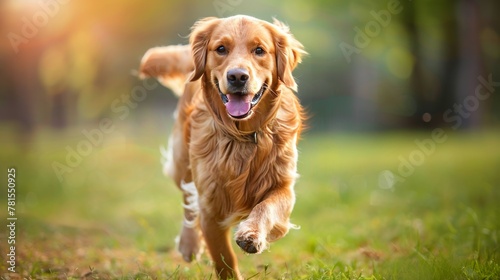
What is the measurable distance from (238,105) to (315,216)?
422 cm

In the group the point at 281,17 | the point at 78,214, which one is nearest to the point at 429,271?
the point at 78,214

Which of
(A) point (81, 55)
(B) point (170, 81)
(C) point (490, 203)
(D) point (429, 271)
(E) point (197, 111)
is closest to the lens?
(D) point (429, 271)

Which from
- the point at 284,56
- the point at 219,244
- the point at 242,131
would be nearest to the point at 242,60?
the point at 284,56

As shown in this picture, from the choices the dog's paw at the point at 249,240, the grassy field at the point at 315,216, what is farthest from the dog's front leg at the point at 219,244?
the dog's paw at the point at 249,240

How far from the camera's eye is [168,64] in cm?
579

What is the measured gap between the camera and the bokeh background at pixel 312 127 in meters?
6.25

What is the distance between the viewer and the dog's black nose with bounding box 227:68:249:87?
12.3 ft

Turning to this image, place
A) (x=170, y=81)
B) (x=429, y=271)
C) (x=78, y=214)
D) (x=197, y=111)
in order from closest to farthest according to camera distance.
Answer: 1. (x=429, y=271)
2. (x=197, y=111)
3. (x=170, y=81)
4. (x=78, y=214)

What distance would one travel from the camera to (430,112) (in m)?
19.2

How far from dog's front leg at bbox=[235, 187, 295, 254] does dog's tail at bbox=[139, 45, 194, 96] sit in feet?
6.63

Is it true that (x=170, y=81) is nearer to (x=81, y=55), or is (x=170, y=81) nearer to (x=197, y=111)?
(x=197, y=111)

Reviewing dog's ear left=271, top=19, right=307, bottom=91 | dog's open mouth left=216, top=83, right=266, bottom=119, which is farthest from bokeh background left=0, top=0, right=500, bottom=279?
dog's ear left=271, top=19, right=307, bottom=91

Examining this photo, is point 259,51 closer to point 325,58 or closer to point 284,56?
point 284,56

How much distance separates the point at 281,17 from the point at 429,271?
17972 millimetres
